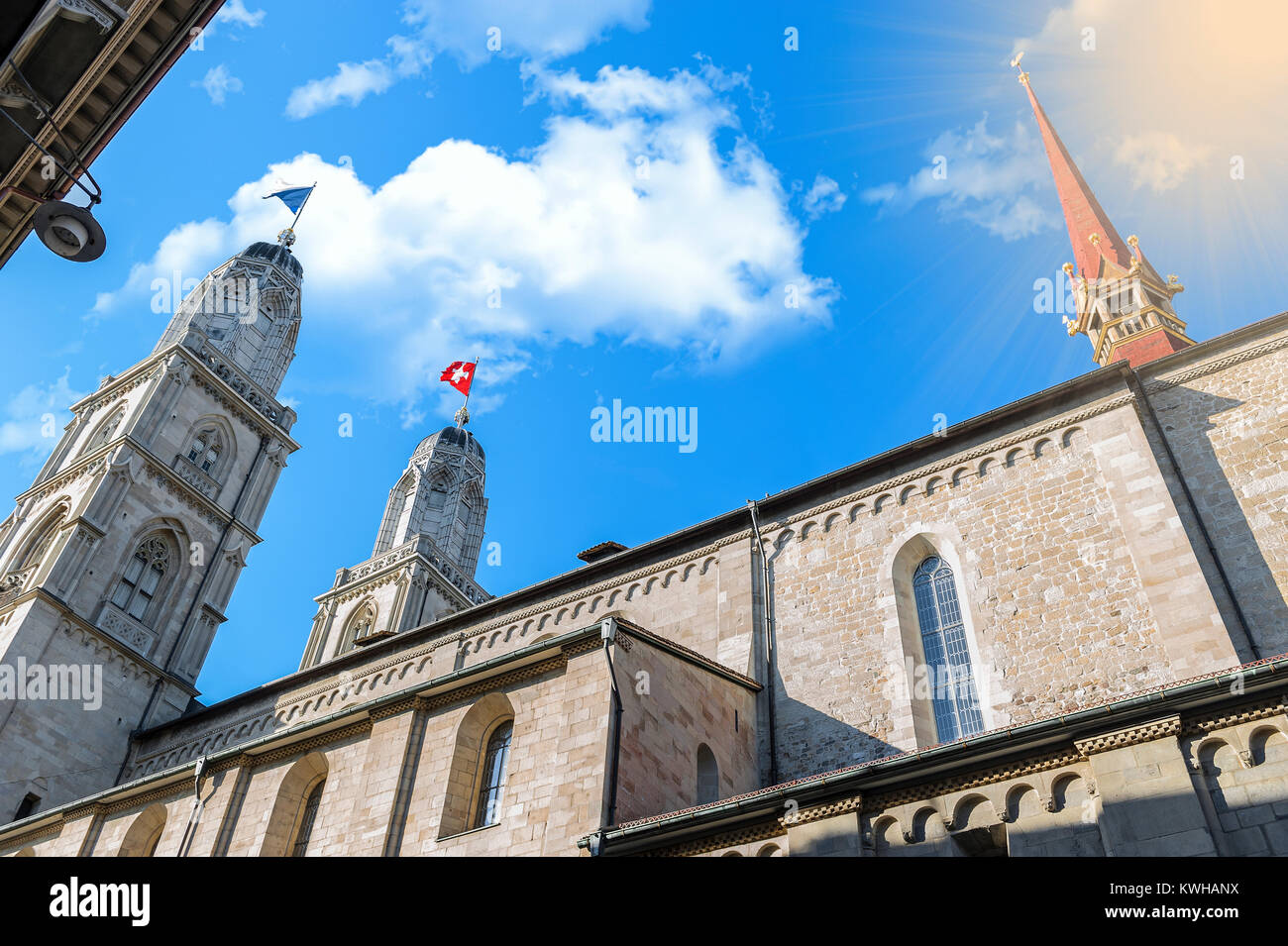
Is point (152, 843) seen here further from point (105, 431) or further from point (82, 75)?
point (105, 431)

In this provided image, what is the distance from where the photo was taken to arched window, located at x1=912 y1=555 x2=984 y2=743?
17.0 metres

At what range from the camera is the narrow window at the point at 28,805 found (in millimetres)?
27828

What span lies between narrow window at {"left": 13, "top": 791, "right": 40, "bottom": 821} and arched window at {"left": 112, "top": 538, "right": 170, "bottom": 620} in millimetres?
6410

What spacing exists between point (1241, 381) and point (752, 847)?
1218cm

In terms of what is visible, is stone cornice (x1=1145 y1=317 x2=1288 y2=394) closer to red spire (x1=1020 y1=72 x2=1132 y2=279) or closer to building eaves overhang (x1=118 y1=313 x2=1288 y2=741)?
building eaves overhang (x1=118 y1=313 x2=1288 y2=741)

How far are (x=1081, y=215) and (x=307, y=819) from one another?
36275 millimetres

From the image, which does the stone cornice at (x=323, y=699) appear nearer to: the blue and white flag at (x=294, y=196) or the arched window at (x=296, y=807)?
the arched window at (x=296, y=807)

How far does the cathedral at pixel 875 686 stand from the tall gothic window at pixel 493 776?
0.23ft

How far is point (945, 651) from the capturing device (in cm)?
1795

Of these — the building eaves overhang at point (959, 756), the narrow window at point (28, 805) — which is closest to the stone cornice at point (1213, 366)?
the building eaves overhang at point (959, 756)

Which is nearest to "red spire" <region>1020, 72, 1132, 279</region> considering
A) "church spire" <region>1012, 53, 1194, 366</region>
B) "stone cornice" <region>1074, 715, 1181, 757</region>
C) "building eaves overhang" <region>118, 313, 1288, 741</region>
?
"church spire" <region>1012, 53, 1194, 366</region>
